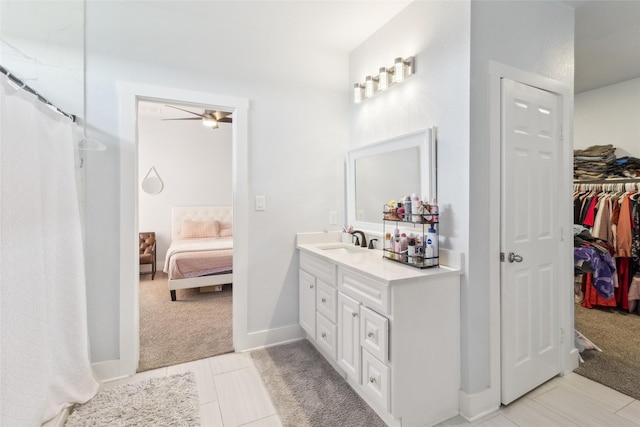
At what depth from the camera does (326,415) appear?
6.06ft

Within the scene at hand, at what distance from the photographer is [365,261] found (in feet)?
7.09

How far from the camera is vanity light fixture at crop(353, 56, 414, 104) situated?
88.8 inches

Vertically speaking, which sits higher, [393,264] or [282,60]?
[282,60]

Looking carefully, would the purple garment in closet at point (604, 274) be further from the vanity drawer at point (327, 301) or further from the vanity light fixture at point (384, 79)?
the vanity drawer at point (327, 301)

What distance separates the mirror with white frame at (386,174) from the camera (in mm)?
2094

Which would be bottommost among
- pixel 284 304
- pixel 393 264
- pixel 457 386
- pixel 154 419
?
pixel 154 419

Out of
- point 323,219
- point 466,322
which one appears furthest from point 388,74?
point 466,322

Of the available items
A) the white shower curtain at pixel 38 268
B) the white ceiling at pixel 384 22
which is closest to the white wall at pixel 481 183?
the white ceiling at pixel 384 22

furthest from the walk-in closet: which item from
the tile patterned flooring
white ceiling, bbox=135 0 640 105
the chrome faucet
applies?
the chrome faucet

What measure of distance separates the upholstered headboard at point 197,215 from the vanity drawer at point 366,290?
4149 millimetres

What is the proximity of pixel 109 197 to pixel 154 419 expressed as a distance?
1.47 m

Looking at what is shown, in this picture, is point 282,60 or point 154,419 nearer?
point 154,419

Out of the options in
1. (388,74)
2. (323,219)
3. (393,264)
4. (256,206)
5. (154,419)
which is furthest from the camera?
(323,219)

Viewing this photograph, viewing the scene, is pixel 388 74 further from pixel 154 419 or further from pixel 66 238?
pixel 154 419
